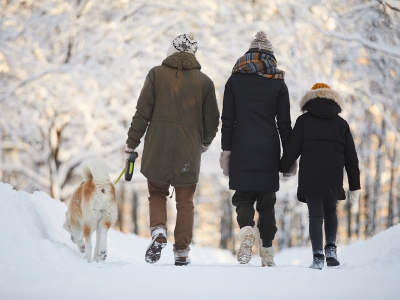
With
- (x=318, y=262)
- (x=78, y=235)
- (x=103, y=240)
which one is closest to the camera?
(x=318, y=262)

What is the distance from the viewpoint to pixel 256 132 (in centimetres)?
538

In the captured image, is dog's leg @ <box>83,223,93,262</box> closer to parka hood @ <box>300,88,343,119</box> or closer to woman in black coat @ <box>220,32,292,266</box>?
woman in black coat @ <box>220,32,292,266</box>

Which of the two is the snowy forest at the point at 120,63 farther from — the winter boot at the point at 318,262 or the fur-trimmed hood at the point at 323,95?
the winter boot at the point at 318,262

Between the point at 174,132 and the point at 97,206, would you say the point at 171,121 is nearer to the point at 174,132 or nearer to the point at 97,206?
the point at 174,132

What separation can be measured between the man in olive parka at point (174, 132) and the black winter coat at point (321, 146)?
1.00m

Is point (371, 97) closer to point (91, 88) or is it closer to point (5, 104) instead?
point (91, 88)

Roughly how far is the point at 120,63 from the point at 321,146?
1058 cm

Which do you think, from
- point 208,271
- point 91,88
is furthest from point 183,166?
point 91,88

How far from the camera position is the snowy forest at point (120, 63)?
14.4 metres

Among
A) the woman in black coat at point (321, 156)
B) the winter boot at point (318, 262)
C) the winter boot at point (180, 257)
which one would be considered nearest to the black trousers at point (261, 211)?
the woman in black coat at point (321, 156)

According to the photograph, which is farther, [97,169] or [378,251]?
[378,251]

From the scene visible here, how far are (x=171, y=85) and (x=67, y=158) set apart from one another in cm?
1140

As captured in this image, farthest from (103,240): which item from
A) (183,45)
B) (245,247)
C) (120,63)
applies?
(120,63)

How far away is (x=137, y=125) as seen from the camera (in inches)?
214
